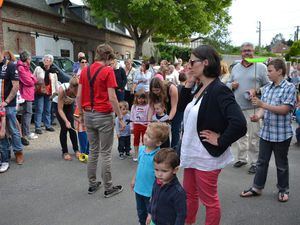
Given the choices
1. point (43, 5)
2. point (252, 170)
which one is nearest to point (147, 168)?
point (252, 170)

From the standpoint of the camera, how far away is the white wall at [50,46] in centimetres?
2162

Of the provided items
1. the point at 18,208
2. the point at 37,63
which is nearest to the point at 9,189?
the point at 18,208

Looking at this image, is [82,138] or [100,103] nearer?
[100,103]

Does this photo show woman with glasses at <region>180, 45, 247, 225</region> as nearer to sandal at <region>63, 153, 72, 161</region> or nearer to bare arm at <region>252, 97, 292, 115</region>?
bare arm at <region>252, 97, 292, 115</region>

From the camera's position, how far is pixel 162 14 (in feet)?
74.8

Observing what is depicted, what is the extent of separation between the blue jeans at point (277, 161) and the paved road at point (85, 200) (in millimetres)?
219

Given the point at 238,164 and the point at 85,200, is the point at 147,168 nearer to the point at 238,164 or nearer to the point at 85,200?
the point at 85,200

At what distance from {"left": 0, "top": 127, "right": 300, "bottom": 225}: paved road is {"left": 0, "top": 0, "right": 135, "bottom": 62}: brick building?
15.5m

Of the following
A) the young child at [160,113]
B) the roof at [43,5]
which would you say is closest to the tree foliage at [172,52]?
the roof at [43,5]

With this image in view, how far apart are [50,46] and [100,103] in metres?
20.6

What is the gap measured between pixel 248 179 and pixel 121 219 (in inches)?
85.8

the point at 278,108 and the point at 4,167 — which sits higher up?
the point at 278,108

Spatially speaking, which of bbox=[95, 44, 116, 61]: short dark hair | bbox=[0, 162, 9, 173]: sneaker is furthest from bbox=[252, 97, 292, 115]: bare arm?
bbox=[0, 162, 9, 173]: sneaker

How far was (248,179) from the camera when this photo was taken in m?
4.81
